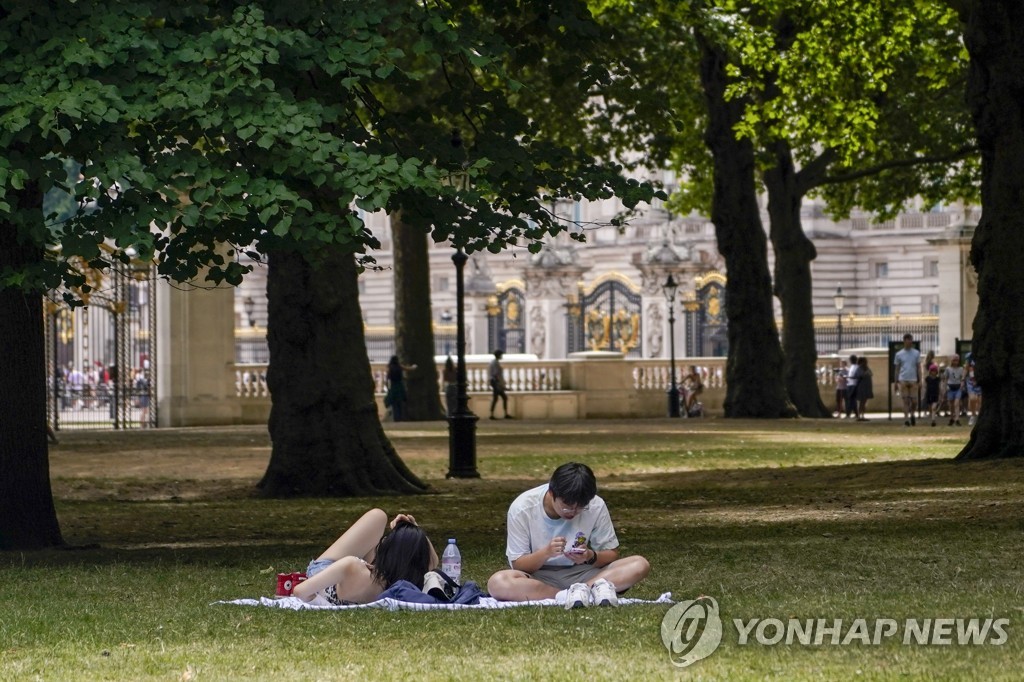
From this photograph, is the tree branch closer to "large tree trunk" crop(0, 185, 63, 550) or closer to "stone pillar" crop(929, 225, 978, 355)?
"stone pillar" crop(929, 225, 978, 355)

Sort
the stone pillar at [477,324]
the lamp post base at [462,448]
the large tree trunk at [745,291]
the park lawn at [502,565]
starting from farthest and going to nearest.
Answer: the stone pillar at [477,324], the large tree trunk at [745,291], the lamp post base at [462,448], the park lawn at [502,565]

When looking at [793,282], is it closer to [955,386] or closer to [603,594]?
[955,386]

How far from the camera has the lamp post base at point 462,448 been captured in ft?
76.6

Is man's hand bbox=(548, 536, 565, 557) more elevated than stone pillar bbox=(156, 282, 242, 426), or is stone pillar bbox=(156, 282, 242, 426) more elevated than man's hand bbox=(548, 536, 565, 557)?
stone pillar bbox=(156, 282, 242, 426)

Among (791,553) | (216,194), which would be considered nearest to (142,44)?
(216,194)

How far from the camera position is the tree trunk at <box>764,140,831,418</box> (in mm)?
42375

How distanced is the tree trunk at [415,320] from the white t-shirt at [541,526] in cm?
2886

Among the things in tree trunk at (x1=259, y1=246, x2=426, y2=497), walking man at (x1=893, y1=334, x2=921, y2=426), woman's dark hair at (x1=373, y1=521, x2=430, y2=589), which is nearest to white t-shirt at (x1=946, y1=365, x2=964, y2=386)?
walking man at (x1=893, y1=334, x2=921, y2=426)

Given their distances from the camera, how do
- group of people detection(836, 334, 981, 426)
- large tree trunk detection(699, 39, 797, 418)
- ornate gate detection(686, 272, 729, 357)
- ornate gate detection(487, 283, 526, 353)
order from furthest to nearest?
ornate gate detection(487, 283, 526, 353), ornate gate detection(686, 272, 729, 357), large tree trunk detection(699, 39, 797, 418), group of people detection(836, 334, 981, 426)

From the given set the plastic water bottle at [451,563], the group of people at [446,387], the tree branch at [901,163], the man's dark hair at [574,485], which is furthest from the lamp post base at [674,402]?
the man's dark hair at [574,485]

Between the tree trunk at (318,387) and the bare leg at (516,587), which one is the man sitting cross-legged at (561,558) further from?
the tree trunk at (318,387)

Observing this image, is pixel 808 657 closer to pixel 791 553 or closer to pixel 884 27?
pixel 791 553

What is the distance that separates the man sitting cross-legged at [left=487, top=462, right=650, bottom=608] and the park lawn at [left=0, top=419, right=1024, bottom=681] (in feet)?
0.60

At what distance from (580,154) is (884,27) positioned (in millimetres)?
23090
